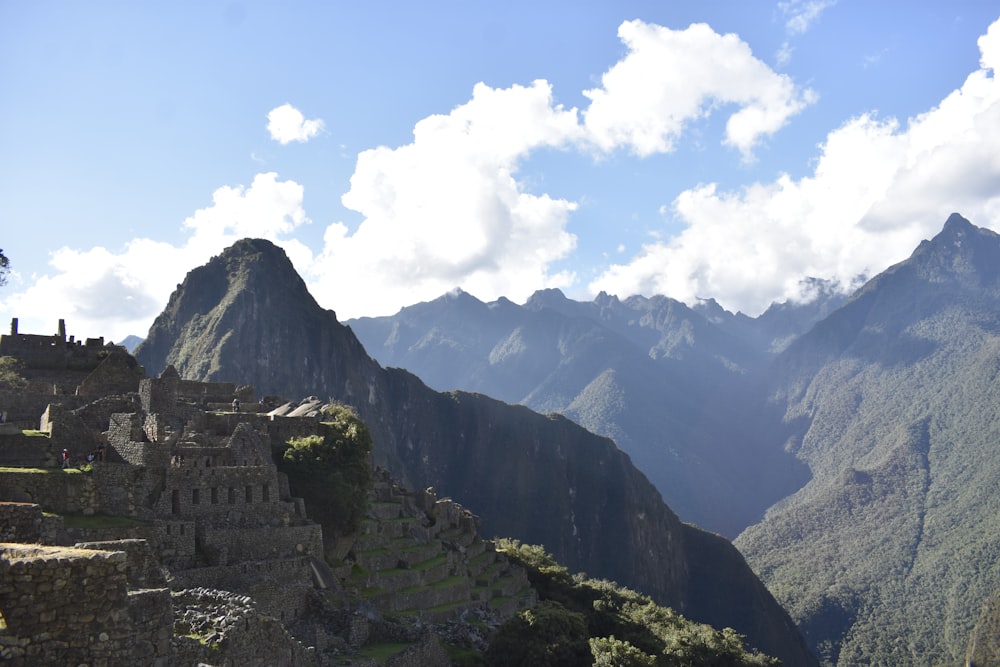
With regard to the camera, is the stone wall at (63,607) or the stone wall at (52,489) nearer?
the stone wall at (63,607)

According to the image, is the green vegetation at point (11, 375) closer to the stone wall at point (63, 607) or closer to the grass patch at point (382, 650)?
the grass patch at point (382, 650)

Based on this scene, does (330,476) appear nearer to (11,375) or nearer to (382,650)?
(382,650)

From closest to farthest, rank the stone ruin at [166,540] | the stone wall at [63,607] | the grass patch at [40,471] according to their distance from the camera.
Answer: the stone wall at [63,607]
the stone ruin at [166,540]
the grass patch at [40,471]

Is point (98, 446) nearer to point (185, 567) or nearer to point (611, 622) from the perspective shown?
point (185, 567)

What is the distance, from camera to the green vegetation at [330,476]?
32.1 metres

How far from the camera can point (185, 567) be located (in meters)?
21.8

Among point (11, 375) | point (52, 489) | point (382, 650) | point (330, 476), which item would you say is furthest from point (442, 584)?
point (52, 489)

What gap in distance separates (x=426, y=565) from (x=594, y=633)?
10535 mm

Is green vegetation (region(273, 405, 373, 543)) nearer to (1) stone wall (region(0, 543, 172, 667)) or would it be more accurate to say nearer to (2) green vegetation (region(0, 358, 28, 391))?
(2) green vegetation (region(0, 358, 28, 391))

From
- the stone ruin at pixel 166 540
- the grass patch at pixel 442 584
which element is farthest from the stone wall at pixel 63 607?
the grass patch at pixel 442 584

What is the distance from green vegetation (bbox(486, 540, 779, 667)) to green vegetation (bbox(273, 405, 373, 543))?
23.4 feet

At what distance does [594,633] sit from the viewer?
44.0m

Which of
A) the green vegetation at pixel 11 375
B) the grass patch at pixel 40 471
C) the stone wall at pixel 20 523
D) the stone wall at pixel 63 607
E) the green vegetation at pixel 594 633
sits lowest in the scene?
the green vegetation at pixel 594 633

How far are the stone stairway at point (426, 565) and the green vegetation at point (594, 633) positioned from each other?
275 centimetres
